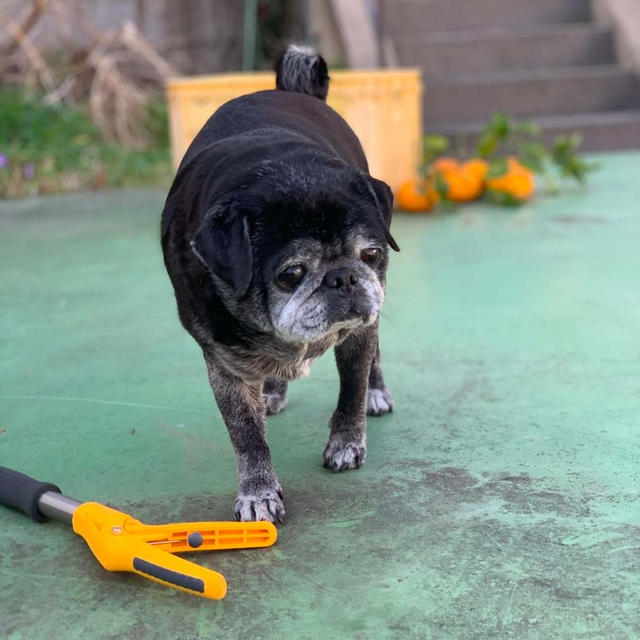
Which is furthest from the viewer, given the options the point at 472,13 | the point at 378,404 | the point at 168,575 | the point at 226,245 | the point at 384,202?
the point at 472,13

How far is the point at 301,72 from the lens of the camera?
3482 millimetres

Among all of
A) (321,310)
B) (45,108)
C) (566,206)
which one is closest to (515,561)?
(321,310)

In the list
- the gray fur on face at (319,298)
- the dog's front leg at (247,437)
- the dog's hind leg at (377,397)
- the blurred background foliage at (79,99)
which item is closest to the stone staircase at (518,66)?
the blurred background foliage at (79,99)

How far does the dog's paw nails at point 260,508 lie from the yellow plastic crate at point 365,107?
4.24 meters

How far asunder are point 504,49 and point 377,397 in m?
6.96

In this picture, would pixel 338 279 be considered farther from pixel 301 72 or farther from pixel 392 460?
pixel 301 72

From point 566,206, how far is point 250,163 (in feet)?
15.5

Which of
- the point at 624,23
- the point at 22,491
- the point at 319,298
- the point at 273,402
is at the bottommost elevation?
the point at 273,402

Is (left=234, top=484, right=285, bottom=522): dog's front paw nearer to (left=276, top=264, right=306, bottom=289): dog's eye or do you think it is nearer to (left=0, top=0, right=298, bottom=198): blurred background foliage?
(left=276, top=264, right=306, bottom=289): dog's eye

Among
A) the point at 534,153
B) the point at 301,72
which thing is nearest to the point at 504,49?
the point at 534,153

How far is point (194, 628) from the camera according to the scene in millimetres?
2098

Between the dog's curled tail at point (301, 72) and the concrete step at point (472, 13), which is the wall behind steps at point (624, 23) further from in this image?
the dog's curled tail at point (301, 72)

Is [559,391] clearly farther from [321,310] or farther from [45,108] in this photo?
[45,108]

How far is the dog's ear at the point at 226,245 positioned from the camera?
8.00 ft
